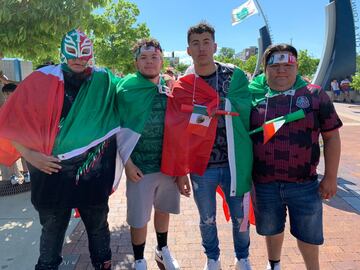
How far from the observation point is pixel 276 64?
2.34 m

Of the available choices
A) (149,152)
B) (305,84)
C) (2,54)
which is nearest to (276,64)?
(305,84)

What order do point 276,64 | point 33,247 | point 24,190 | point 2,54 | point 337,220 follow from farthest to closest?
point 24,190
point 2,54
point 337,220
point 33,247
point 276,64

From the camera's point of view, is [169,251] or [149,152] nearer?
[149,152]

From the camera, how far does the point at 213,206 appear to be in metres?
2.65

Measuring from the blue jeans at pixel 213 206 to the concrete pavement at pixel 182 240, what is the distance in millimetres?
415

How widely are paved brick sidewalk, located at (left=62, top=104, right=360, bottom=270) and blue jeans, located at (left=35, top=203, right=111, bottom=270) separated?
53 cm

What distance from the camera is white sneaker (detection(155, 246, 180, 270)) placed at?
2.95 metres

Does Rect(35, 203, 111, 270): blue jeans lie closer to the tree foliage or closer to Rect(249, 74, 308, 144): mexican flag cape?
Rect(249, 74, 308, 144): mexican flag cape

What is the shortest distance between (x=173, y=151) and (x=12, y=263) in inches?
76.5

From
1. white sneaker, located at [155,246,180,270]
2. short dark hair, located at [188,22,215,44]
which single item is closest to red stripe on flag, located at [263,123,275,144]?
short dark hair, located at [188,22,215,44]

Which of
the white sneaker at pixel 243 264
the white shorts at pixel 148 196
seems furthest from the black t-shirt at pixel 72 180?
the white sneaker at pixel 243 264

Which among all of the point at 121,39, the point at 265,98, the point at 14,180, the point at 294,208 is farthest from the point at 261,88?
the point at 121,39

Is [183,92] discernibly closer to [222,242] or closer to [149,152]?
[149,152]

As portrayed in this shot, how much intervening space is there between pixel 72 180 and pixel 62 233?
0.45 m
